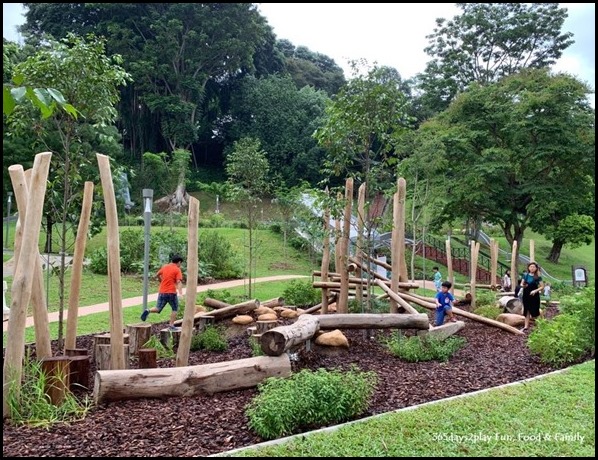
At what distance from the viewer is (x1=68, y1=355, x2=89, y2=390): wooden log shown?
17.3 ft

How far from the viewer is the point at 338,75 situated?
55125 millimetres

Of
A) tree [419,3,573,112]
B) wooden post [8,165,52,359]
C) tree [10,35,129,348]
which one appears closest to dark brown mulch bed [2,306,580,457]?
wooden post [8,165,52,359]

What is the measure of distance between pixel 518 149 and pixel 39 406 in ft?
70.2

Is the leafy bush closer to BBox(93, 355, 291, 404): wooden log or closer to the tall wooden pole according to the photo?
BBox(93, 355, 291, 404): wooden log

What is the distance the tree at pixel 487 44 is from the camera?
1240 inches

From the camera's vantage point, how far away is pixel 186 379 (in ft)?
17.0

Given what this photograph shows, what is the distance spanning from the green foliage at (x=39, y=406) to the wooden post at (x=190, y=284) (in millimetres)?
1262

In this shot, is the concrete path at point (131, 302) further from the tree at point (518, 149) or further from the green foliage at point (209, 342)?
the tree at point (518, 149)

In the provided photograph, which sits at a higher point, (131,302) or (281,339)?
(281,339)

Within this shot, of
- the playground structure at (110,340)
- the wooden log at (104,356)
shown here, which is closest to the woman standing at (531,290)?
the playground structure at (110,340)

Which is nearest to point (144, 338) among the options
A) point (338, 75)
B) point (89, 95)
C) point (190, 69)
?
point (89, 95)

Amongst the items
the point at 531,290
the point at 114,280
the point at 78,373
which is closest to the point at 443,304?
the point at 531,290

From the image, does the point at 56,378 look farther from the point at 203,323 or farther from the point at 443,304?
the point at 443,304

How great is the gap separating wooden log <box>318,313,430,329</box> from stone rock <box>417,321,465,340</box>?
12.5 inches
